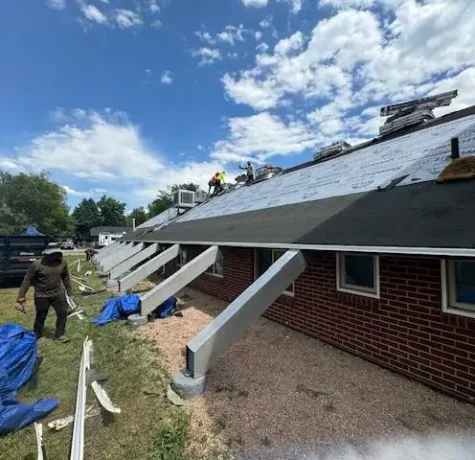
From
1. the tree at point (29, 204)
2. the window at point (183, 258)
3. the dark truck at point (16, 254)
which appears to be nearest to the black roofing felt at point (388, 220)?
the window at point (183, 258)

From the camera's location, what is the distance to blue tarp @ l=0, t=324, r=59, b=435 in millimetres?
3574

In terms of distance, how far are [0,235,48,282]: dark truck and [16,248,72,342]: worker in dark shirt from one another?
8.27 metres

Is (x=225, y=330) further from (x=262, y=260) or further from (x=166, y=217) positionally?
(x=166, y=217)

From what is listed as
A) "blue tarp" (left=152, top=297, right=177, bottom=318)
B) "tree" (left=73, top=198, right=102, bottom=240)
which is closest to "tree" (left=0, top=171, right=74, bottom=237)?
"tree" (left=73, top=198, right=102, bottom=240)

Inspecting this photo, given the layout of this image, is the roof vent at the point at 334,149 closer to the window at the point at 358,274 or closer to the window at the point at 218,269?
the window at the point at 218,269

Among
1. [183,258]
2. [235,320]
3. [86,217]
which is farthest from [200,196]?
[86,217]

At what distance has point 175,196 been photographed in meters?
21.7

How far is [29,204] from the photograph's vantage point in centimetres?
5659

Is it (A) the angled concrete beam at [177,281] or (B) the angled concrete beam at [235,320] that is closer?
(B) the angled concrete beam at [235,320]

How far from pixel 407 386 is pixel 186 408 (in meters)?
2.89

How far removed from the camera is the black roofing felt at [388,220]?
3.21 meters

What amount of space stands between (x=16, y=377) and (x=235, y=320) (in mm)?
3168

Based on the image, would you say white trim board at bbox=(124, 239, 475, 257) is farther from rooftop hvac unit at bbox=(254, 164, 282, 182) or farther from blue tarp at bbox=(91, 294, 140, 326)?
rooftop hvac unit at bbox=(254, 164, 282, 182)

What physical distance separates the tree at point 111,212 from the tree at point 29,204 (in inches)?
1497
